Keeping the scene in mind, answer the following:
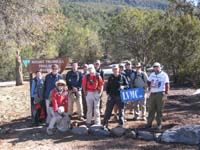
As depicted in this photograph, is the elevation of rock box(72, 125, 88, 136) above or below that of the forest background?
below

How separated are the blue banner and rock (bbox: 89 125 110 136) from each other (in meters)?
1.00

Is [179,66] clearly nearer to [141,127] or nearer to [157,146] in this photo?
[141,127]

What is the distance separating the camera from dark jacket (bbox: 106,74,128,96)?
12.5m

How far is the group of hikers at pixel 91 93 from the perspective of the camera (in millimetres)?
12312

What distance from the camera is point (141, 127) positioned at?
12.6m

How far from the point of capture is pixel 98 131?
12.0 metres

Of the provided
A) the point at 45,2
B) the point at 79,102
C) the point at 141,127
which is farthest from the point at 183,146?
the point at 45,2

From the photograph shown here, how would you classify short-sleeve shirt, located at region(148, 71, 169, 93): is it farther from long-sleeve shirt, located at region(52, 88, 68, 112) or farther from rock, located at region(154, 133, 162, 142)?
long-sleeve shirt, located at region(52, 88, 68, 112)

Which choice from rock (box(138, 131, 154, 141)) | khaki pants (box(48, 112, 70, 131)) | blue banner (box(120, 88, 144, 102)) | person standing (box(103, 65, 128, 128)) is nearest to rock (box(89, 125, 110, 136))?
person standing (box(103, 65, 128, 128))

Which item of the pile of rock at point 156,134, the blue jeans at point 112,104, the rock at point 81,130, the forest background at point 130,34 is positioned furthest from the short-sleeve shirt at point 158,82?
the forest background at point 130,34

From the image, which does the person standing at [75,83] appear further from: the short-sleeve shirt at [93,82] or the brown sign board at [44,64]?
the short-sleeve shirt at [93,82]

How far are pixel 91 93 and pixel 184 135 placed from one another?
3.02 m

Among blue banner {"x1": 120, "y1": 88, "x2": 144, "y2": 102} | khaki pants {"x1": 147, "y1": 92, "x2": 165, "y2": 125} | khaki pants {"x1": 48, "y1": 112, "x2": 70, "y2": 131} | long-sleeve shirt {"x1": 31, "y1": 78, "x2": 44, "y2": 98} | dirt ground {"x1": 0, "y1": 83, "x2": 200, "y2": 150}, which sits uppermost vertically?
long-sleeve shirt {"x1": 31, "y1": 78, "x2": 44, "y2": 98}

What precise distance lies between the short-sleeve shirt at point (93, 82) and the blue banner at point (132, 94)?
705 mm
